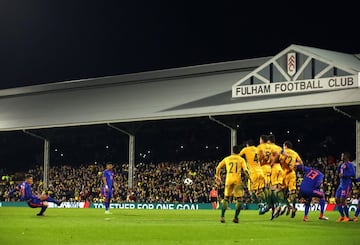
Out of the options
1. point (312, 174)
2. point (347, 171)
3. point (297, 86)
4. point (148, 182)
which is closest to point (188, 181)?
point (148, 182)

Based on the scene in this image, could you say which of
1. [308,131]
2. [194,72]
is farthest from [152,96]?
[308,131]

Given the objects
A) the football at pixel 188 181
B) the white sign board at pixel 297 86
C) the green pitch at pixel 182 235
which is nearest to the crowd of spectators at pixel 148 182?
the football at pixel 188 181

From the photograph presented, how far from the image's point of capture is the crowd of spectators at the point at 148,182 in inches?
1772

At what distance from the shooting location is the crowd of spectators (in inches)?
1772

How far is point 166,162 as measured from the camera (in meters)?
52.6

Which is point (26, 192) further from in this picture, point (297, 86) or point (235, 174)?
point (297, 86)

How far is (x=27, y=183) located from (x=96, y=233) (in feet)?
34.7

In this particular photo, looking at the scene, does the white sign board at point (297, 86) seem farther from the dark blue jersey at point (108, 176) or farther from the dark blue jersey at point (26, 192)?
the dark blue jersey at point (26, 192)

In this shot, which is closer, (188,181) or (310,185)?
(310,185)

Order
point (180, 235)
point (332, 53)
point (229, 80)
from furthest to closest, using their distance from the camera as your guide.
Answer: point (229, 80)
point (332, 53)
point (180, 235)

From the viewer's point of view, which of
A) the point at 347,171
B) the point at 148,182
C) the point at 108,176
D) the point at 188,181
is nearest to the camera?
the point at 347,171

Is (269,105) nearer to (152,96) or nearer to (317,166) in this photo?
(317,166)

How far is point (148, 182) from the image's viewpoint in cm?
5022

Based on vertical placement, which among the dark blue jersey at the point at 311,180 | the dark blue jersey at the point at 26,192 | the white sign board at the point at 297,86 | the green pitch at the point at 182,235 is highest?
the white sign board at the point at 297,86
